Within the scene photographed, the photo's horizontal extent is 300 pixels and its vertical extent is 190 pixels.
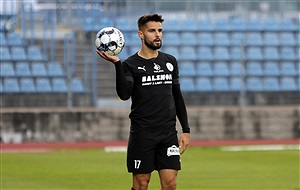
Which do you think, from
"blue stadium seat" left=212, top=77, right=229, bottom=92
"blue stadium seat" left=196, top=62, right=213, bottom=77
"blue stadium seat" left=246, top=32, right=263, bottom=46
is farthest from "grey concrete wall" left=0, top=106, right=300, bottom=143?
"blue stadium seat" left=246, top=32, right=263, bottom=46

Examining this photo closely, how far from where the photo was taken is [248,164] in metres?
17.6

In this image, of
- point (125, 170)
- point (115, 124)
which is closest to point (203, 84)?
point (115, 124)

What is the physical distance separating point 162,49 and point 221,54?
212 cm

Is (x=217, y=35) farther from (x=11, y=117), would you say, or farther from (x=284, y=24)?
(x=11, y=117)

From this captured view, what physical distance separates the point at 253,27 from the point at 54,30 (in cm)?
715

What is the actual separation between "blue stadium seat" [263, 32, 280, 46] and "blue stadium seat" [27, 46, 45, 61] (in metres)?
8.03

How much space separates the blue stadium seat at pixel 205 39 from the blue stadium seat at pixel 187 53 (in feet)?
1.14

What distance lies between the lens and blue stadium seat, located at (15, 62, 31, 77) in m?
25.4

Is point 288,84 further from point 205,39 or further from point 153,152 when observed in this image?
point 153,152

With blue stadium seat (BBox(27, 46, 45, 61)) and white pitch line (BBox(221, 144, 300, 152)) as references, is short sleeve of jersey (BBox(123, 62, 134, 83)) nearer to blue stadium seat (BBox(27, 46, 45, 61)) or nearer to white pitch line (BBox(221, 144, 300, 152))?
white pitch line (BBox(221, 144, 300, 152))

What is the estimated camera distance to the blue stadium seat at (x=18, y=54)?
84.6 ft

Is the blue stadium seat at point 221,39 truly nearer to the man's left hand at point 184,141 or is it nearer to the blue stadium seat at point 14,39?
the blue stadium seat at point 14,39

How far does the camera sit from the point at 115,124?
23.7 meters

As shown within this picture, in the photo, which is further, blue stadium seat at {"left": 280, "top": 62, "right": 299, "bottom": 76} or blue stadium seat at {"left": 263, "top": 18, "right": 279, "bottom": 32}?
blue stadium seat at {"left": 263, "top": 18, "right": 279, "bottom": 32}
